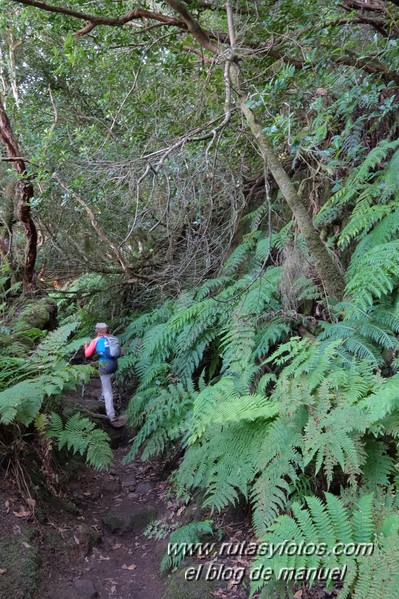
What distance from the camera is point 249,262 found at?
5941 millimetres

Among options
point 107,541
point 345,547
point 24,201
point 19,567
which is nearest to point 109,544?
point 107,541

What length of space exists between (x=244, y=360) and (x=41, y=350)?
7.27 ft

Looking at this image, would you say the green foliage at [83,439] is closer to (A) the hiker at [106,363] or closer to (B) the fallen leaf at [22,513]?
(B) the fallen leaf at [22,513]

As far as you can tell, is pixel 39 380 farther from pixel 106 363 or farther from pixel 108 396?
pixel 108 396

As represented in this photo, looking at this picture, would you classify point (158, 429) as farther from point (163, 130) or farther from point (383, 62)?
point (383, 62)

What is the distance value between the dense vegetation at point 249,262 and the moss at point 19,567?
25.8 inches

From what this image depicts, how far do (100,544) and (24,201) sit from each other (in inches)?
211

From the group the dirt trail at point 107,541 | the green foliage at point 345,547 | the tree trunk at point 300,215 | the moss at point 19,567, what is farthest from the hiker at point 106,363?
→ the green foliage at point 345,547

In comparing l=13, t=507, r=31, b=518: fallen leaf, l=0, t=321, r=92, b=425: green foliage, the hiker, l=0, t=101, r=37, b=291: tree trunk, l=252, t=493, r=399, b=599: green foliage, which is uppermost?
l=0, t=101, r=37, b=291: tree trunk

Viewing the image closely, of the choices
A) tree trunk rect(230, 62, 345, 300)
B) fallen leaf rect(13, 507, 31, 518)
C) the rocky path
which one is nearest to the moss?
the rocky path

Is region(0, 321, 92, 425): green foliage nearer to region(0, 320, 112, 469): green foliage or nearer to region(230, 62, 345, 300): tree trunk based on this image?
region(0, 320, 112, 469): green foliage

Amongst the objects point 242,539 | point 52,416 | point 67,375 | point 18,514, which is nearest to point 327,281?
point 242,539

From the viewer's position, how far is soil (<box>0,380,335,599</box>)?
9.70 feet

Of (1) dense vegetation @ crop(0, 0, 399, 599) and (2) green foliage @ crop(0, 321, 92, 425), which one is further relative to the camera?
(2) green foliage @ crop(0, 321, 92, 425)
